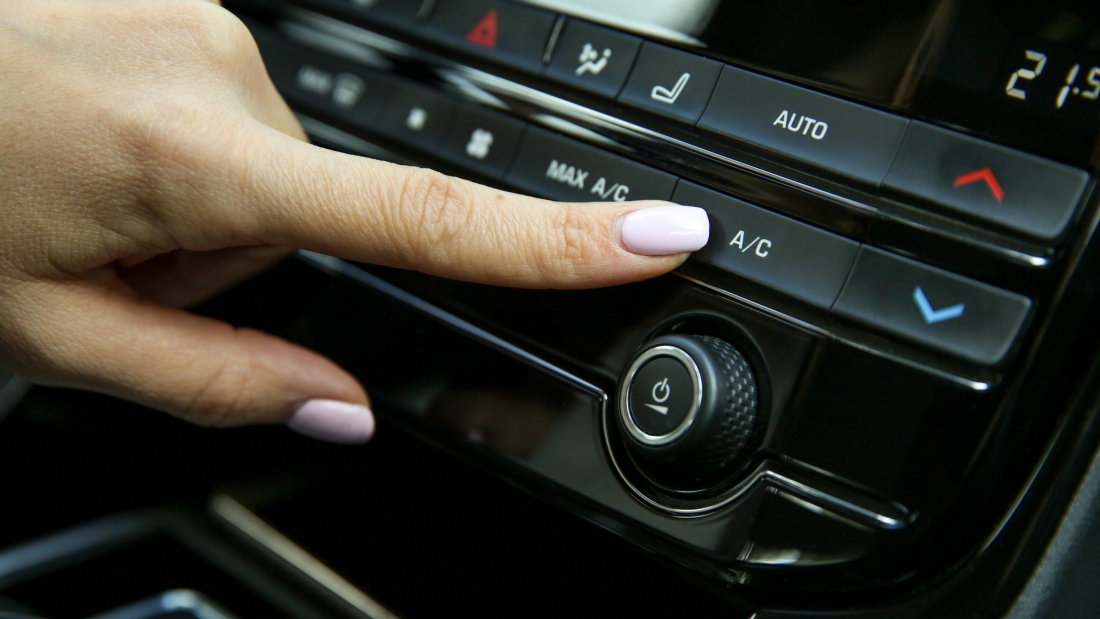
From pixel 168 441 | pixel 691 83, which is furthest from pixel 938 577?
pixel 168 441

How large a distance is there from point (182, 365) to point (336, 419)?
0.11 m

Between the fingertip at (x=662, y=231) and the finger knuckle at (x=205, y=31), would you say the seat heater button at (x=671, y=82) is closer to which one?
the fingertip at (x=662, y=231)

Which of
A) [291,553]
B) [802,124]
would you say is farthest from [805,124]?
[291,553]

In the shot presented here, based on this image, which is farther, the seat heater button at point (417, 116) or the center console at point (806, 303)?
the seat heater button at point (417, 116)

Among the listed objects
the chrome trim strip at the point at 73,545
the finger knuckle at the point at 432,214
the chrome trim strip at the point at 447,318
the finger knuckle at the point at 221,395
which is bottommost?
the chrome trim strip at the point at 73,545

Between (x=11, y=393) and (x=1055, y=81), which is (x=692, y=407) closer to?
(x=1055, y=81)

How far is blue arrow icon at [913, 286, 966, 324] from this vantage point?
40 centimetres

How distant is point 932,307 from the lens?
1.33 ft

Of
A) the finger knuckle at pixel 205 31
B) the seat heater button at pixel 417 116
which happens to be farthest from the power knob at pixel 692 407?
the finger knuckle at pixel 205 31

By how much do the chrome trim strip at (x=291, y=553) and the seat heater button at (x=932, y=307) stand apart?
0.40 metres

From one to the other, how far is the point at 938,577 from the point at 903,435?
0.26 feet

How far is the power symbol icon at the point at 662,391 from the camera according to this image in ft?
1.41

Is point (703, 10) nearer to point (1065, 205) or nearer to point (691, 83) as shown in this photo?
point (691, 83)

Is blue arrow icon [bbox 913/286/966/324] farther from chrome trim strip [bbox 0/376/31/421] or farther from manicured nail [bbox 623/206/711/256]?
chrome trim strip [bbox 0/376/31/421]
